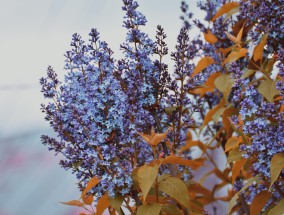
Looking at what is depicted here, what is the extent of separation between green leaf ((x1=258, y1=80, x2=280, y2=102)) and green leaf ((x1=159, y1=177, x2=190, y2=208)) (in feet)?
0.84

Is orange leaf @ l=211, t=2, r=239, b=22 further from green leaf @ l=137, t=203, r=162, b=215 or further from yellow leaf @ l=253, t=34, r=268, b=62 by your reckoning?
green leaf @ l=137, t=203, r=162, b=215

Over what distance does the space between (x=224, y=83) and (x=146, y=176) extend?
40 centimetres

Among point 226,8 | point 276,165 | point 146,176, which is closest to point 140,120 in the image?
point 146,176

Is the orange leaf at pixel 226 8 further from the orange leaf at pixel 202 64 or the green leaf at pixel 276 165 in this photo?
the green leaf at pixel 276 165

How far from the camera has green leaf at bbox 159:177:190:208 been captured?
3.53ft

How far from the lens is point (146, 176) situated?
3.42ft

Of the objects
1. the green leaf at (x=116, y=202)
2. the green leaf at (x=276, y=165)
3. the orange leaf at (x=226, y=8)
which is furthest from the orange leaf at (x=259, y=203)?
the orange leaf at (x=226, y=8)

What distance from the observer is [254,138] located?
1.09 m

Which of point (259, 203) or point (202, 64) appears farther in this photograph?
point (202, 64)

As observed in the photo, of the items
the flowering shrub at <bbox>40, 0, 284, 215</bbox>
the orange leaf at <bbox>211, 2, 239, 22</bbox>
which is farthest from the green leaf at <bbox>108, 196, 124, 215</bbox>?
the orange leaf at <bbox>211, 2, 239, 22</bbox>

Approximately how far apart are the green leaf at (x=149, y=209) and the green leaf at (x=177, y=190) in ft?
A: 0.10

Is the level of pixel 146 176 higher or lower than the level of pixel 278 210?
higher

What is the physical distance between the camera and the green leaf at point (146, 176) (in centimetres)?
102

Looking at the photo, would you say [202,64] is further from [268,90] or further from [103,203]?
[103,203]
